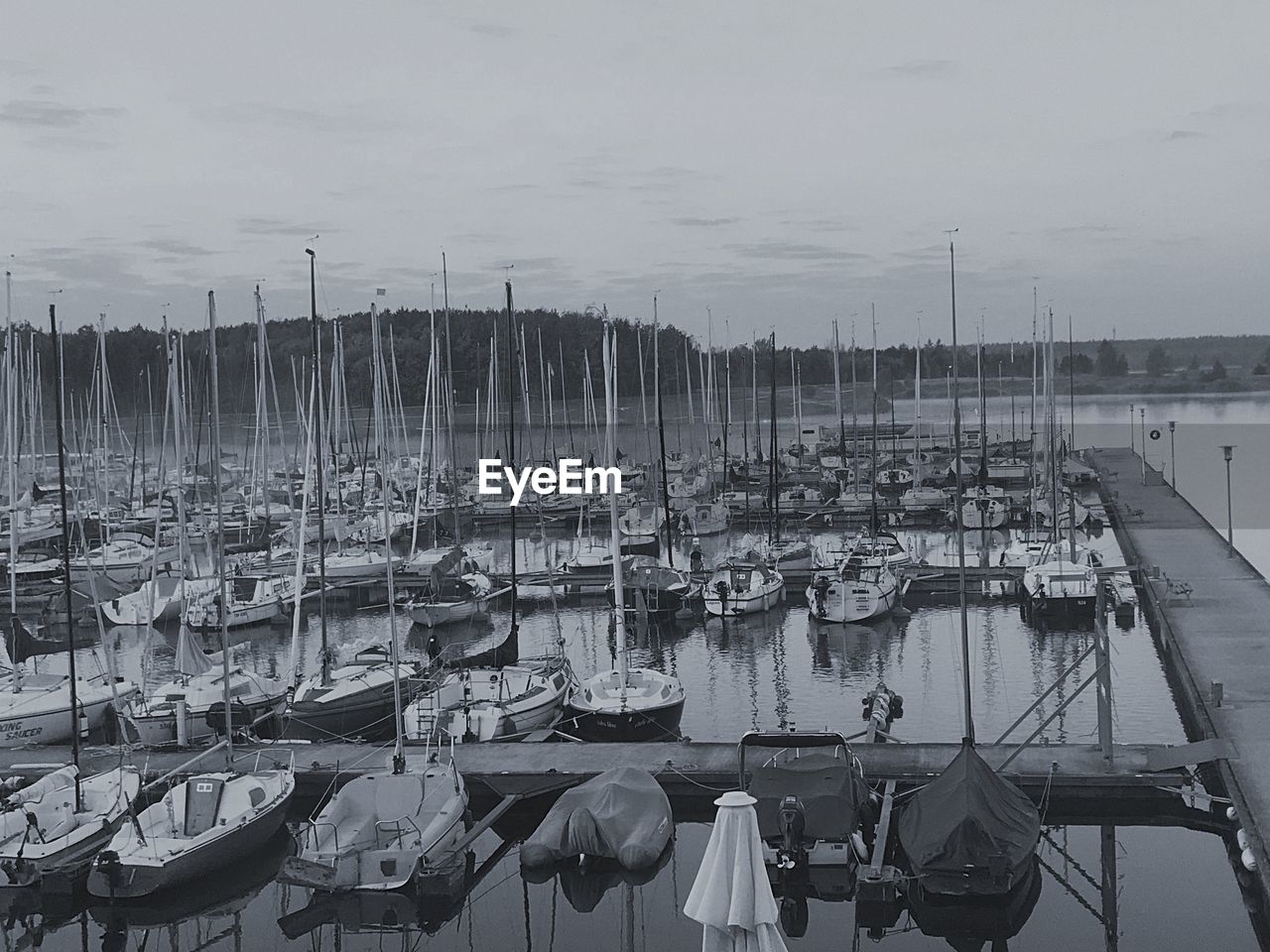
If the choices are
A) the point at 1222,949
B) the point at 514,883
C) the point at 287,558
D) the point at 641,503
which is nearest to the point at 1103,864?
the point at 1222,949

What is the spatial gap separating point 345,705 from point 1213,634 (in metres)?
19.6

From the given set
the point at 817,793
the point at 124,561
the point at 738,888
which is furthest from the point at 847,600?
the point at 738,888

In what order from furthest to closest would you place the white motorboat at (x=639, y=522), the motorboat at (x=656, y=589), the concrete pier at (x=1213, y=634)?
the white motorboat at (x=639, y=522), the motorboat at (x=656, y=589), the concrete pier at (x=1213, y=634)

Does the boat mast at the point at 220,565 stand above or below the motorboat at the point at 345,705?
above

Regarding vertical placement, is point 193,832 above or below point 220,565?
below

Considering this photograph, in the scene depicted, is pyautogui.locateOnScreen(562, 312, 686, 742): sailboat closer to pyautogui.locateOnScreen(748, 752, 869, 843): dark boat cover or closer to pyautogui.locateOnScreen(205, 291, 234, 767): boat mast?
pyautogui.locateOnScreen(748, 752, 869, 843): dark boat cover

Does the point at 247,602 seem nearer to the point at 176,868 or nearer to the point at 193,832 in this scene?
the point at 193,832

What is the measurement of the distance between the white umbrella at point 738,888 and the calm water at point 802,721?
6775 millimetres

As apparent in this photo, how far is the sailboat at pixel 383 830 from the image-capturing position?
20.2 meters

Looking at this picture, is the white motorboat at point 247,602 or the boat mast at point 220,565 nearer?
the boat mast at point 220,565

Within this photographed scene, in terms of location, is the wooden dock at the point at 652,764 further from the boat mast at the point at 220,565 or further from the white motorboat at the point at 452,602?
the white motorboat at the point at 452,602

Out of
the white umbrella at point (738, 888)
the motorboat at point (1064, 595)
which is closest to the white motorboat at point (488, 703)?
the white umbrella at point (738, 888)

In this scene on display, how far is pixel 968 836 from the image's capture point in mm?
19266

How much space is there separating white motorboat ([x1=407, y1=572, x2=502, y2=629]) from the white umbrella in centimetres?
3072
